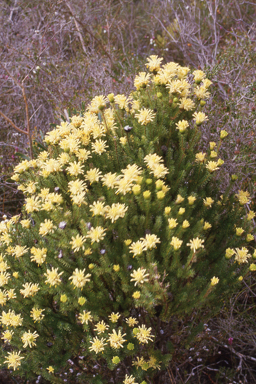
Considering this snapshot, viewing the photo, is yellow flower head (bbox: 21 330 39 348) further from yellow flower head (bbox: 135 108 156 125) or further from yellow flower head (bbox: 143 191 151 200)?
yellow flower head (bbox: 135 108 156 125)

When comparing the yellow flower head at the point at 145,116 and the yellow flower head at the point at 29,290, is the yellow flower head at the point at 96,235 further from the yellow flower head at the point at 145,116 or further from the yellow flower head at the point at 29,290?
the yellow flower head at the point at 145,116

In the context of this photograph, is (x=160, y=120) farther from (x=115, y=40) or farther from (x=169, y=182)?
(x=115, y=40)

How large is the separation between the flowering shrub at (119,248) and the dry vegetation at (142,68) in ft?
2.30

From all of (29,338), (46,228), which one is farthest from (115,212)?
(29,338)

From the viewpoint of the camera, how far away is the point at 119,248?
1.92m

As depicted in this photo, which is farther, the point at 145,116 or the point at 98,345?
the point at 145,116

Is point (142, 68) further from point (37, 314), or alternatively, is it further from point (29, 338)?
point (29, 338)

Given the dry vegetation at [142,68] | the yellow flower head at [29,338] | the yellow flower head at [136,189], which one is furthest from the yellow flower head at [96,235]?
the dry vegetation at [142,68]

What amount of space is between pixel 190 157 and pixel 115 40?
5.29 meters

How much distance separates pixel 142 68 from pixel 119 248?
387cm

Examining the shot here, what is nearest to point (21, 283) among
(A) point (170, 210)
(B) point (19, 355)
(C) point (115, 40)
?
(B) point (19, 355)

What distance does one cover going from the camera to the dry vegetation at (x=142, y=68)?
2.65m

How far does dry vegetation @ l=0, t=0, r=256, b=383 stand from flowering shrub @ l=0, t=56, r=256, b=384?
0.70 metres

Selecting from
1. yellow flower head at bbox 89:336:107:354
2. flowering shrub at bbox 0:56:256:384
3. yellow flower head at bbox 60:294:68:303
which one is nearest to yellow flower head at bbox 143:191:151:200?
flowering shrub at bbox 0:56:256:384
